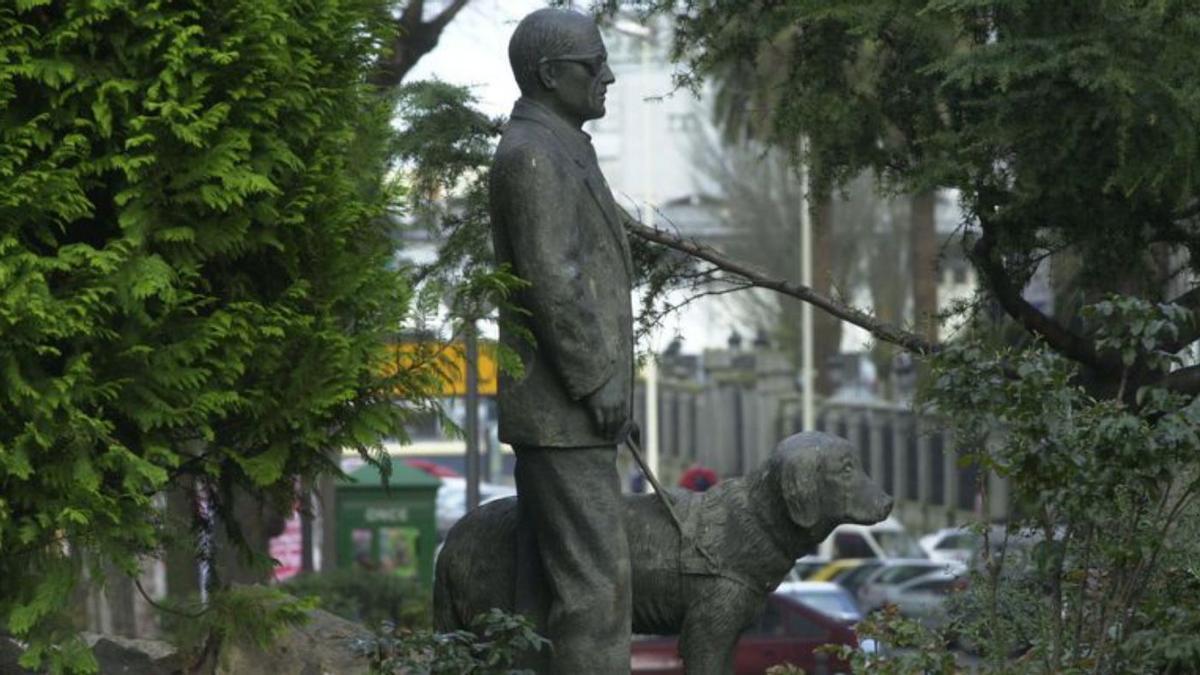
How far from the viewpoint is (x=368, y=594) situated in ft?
66.6

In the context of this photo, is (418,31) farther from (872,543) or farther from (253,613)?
(872,543)

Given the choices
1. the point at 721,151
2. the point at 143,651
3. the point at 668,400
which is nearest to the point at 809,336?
the point at 721,151

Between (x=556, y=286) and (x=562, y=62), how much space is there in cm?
80

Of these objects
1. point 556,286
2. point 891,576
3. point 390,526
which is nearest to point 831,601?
point 390,526

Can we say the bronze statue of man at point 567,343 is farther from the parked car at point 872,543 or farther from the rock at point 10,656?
the parked car at point 872,543

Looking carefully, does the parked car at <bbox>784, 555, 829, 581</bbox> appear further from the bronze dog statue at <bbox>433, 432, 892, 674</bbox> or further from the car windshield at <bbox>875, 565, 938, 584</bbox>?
the bronze dog statue at <bbox>433, 432, 892, 674</bbox>

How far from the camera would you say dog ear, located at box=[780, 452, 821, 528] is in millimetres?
8875

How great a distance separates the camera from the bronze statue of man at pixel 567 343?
859 cm

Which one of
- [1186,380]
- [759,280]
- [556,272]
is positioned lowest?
[1186,380]

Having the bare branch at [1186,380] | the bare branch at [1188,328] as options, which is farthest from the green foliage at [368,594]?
the bare branch at [1188,328]

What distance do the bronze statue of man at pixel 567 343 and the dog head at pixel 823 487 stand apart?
585 millimetres

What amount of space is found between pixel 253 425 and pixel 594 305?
1.31 meters

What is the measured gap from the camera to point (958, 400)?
858 cm

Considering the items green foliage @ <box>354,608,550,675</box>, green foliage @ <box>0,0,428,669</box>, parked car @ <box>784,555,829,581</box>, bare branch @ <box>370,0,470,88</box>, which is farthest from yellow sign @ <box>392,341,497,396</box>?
parked car @ <box>784,555,829,581</box>
